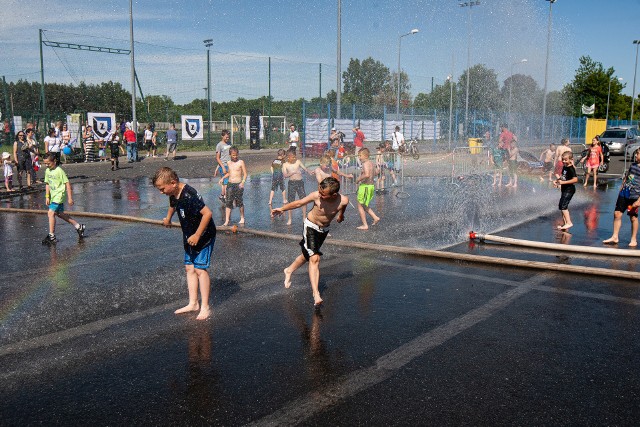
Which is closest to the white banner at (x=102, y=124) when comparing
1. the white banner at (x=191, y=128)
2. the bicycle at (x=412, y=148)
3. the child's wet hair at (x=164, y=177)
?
the white banner at (x=191, y=128)

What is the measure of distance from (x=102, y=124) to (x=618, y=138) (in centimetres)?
3466

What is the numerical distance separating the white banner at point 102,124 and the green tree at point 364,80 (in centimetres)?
4861

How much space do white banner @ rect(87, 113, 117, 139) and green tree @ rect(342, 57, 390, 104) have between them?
48.6m

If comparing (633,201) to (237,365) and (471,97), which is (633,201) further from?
(471,97)

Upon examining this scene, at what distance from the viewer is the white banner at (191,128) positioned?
36156 millimetres

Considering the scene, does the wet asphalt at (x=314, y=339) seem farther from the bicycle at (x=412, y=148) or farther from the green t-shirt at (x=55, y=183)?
the bicycle at (x=412, y=148)

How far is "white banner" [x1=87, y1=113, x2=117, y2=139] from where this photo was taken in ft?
95.7

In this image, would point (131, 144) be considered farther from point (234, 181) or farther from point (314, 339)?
point (314, 339)

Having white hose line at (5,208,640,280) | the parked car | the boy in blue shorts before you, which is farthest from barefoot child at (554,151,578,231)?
the parked car

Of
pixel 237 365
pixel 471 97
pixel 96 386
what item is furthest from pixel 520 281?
pixel 471 97

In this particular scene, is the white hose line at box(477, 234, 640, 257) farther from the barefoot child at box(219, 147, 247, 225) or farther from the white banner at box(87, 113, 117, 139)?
the white banner at box(87, 113, 117, 139)

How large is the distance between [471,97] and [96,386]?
42.8 m

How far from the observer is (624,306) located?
6.52m

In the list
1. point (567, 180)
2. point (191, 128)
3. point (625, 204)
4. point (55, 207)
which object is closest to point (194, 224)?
point (55, 207)
